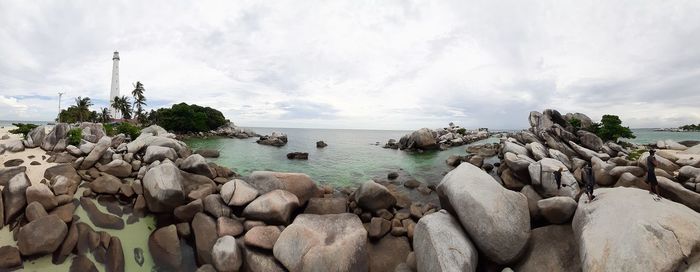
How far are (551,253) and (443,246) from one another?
3.71 metres

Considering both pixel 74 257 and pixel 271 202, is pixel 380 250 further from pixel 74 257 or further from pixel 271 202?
pixel 74 257

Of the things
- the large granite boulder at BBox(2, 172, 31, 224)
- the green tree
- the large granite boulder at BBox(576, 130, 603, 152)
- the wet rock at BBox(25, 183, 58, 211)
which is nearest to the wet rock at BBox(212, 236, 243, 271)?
the wet rock at BBox(25, 183, 58, 211)

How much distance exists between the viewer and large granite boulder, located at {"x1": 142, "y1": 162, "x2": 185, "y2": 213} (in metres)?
12.2

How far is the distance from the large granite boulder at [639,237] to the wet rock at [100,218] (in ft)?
54.2

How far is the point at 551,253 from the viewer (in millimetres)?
8859

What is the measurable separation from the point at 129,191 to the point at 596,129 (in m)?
51.3

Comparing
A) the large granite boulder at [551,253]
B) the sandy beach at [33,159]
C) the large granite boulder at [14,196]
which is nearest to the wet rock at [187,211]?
the large granite boulder at [14,196]

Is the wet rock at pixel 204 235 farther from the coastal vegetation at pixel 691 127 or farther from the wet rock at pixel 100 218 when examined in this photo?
the coastal vegetation at pixel 691 127

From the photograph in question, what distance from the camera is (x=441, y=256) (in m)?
8.05

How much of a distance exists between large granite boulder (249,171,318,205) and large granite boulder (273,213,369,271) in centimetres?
271

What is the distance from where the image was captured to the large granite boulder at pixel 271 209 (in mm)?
11227

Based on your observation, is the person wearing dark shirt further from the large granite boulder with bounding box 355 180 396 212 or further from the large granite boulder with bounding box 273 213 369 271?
the large granite boulder with bounding box 273 213 369 271

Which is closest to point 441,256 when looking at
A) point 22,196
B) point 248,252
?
point 248,252

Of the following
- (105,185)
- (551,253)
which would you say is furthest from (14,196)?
(551,253)
